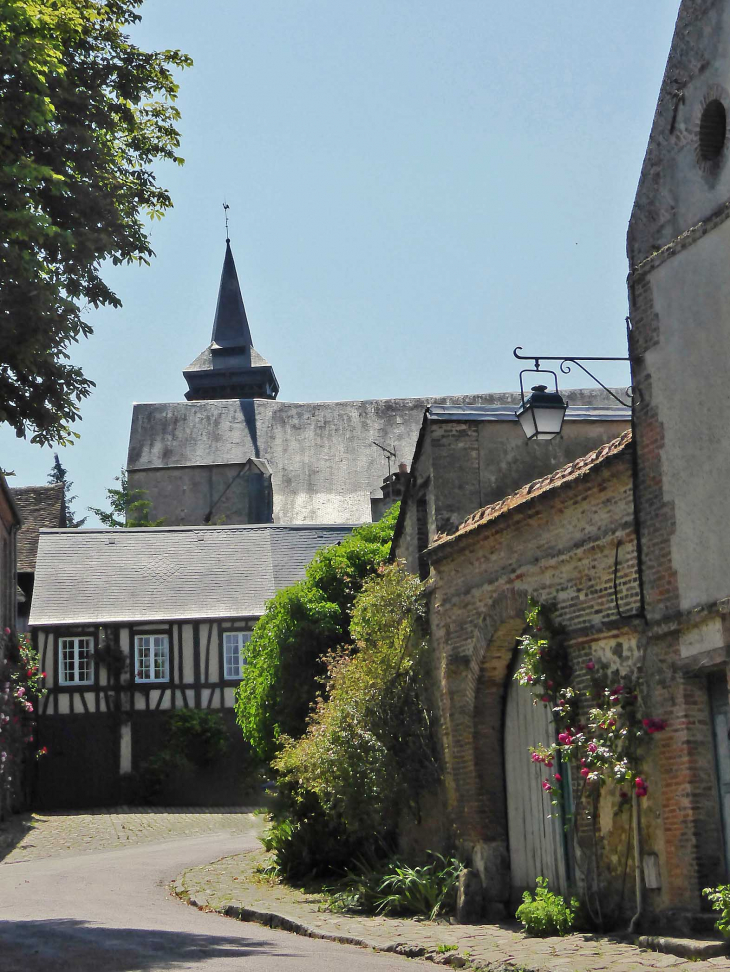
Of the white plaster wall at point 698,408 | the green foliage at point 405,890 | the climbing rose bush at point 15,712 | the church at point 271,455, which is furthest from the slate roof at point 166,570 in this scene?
the white plaster wall at point 698,408

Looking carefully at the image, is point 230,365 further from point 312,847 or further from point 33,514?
point 312,847

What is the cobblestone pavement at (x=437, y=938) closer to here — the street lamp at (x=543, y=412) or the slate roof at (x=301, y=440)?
the street lamp at (x=543, y=412)

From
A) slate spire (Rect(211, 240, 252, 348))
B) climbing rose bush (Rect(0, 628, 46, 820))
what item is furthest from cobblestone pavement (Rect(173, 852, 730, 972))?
slate spire (Rect(211, 240, 252, 348))

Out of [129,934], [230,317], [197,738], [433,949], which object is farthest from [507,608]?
[230,317]

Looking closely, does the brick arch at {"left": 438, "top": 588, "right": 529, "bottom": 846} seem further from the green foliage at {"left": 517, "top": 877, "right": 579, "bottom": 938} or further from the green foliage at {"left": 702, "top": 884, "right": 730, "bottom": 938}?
the green foliage at {"left": 702, "top": 884, "right": 730, "bottom": 938}

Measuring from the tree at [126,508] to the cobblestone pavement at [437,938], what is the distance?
33.0m

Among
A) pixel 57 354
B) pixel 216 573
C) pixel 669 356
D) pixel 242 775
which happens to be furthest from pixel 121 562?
pixel 669 356

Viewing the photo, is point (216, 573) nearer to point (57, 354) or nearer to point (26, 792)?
point (26, 792)

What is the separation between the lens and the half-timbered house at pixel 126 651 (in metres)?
29.2

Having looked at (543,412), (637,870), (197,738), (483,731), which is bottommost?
(637,870)

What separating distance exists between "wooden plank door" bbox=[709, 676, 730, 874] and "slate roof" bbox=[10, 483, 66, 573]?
26.3 metres

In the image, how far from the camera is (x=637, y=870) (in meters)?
9.02

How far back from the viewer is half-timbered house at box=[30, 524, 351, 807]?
29234 mm

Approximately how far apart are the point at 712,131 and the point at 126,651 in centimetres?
2336
